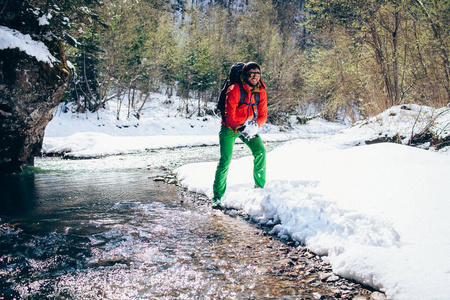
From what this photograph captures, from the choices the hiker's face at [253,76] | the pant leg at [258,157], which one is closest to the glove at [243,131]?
the pant leg at [258,157]

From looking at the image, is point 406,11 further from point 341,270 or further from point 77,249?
point 77,249

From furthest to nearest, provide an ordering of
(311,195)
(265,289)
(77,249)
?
(311,195) → (77,249) → (265,289)

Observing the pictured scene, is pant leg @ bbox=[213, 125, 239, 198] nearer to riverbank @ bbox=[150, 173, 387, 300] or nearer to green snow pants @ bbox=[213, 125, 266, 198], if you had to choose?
green snow pants @ bbox=[213, 125, 266, 198]

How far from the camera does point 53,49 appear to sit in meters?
7.63

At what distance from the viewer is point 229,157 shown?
174 inches

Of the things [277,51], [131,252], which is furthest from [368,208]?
[277,51]

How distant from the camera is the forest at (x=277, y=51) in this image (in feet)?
28.9

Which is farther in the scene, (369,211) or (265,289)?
(369,211)

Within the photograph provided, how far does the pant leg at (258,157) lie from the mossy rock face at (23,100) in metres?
5.94

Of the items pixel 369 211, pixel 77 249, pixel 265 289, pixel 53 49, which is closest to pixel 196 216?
pixel 77 249

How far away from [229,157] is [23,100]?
5820 mm

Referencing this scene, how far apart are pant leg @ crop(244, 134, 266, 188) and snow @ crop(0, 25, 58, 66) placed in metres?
6.10

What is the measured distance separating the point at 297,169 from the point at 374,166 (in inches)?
54.3

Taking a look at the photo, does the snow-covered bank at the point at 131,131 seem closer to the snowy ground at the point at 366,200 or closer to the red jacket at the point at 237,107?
the snowy ground at the point at 366,200
